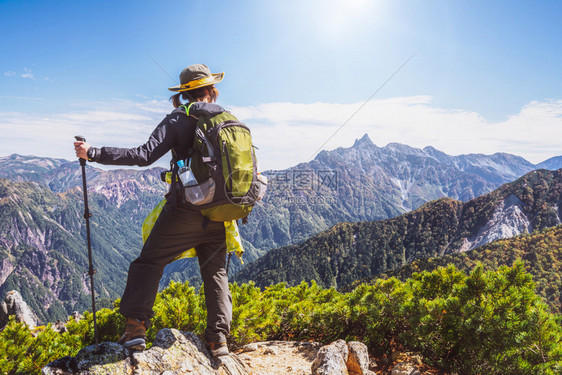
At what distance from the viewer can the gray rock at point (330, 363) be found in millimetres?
4530

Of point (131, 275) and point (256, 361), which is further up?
point (131, 275)

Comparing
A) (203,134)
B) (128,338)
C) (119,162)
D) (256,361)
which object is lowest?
(256,361)

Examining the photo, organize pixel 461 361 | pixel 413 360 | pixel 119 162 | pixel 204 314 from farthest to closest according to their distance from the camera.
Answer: pixel 204 314
pixel 413 360
pixel 461 361
pixel 119 162

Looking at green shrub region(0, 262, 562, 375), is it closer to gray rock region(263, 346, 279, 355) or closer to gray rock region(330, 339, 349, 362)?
gray rock region(263, 346, 279, 355)

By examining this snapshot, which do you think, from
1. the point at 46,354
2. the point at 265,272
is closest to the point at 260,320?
the point at 46,354

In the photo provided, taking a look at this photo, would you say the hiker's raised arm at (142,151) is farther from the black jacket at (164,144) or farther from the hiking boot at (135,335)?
the hiking boot at (135,335)

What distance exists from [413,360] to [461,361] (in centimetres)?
76

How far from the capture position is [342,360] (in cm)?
477

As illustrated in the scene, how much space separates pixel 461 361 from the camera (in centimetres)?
476

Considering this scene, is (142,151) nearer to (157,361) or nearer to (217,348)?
(157,361)

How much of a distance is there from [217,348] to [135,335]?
1.24 m

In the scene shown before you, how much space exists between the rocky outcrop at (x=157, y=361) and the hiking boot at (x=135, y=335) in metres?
0.07

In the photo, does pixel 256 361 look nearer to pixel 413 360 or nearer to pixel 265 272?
pixel 413 360

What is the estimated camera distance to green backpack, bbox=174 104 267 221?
3.85 m
